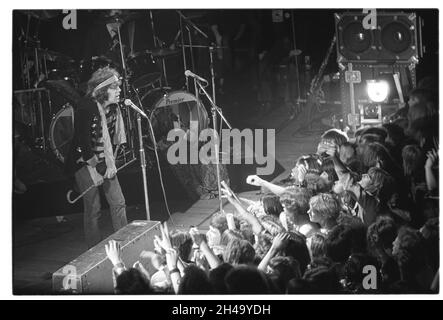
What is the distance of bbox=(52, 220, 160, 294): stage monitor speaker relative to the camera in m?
5.32

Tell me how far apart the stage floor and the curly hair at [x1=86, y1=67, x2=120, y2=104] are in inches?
30.3

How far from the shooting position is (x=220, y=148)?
5566mm

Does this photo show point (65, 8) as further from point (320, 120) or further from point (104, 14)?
point (320, 120)

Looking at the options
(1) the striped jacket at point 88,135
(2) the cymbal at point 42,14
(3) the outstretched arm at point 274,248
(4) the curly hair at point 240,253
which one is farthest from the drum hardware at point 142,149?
(3) the outstretched arm at point 274,248

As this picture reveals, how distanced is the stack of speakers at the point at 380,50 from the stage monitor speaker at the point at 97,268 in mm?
1585

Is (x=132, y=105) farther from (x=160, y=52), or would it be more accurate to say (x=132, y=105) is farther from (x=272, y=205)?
(x=272, y=205)

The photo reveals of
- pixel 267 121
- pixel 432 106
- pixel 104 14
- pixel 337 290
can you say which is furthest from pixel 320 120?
pixel 104 14

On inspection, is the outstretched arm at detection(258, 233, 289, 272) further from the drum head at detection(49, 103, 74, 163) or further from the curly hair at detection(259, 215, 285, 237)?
the drum head at detection(49, 103, 74, 163)

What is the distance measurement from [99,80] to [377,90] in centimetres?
183

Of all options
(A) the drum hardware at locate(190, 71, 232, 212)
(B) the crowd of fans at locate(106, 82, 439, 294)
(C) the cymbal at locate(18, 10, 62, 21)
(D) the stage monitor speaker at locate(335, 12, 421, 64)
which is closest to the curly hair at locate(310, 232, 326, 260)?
(B) the crowd of fans at locate(106, 82, 439, 294)

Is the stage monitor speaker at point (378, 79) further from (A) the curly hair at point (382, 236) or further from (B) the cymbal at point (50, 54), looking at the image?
(B) the cymbal at point (50, 54)

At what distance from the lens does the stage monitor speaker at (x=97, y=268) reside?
17.5ft

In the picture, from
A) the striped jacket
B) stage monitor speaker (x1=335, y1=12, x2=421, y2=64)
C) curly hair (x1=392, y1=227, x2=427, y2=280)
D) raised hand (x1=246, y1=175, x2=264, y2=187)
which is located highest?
stage monitor speaker (x1=335, y1=12, x2=421, y2=64)
